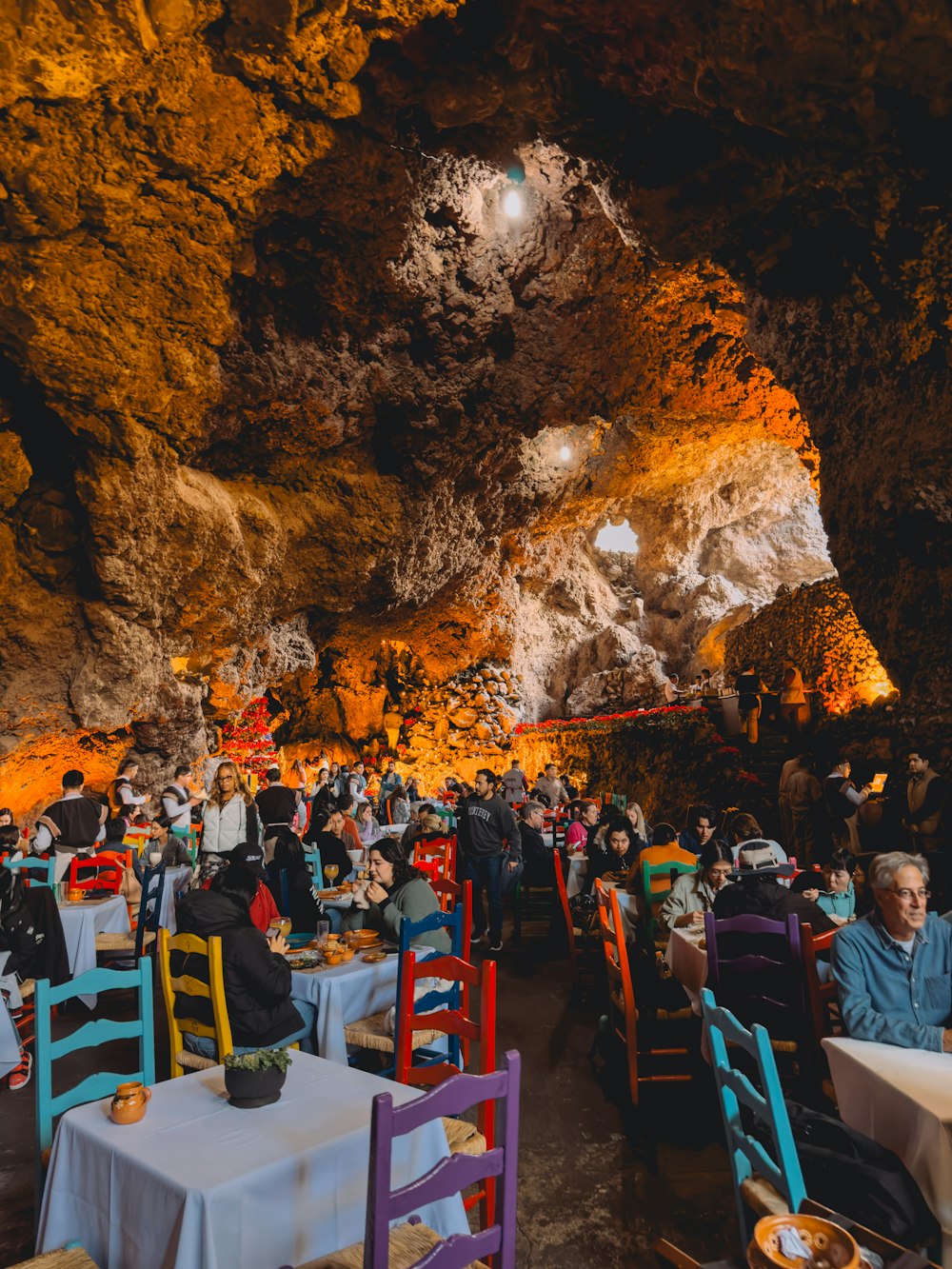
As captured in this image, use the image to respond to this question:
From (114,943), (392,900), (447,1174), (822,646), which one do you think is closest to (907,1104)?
(447,1174)

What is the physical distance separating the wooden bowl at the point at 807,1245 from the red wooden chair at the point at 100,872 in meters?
5.86

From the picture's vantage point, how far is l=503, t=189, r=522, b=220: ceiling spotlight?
11.9 m

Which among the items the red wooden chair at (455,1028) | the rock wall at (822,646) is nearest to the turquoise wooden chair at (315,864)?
the red wooden chair at (455,1028)

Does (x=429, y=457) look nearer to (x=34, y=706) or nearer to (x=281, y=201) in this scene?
(x=281, y=201)

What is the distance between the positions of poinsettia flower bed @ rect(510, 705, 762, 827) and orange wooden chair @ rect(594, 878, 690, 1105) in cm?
745

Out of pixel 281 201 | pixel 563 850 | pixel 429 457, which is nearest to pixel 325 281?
pixel 281 201

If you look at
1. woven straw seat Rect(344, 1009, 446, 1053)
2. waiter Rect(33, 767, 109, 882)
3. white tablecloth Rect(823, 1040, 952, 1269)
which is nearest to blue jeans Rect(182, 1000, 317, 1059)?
woven straw seat Rect(344, 1009, 446, 1053)

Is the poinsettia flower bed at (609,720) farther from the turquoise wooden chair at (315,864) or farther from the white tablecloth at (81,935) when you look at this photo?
the white tablecloth at (81,935)

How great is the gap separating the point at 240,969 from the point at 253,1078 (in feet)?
3.72

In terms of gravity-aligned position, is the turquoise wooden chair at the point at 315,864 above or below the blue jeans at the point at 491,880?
above

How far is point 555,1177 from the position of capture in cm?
328

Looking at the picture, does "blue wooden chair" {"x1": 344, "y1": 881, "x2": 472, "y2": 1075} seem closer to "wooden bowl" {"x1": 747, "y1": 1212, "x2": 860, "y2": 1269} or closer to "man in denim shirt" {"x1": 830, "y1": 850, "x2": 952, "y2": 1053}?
"man in denim shirt" {"x1": 830, "y1": 850, "x2": 952, "y2": 1053}

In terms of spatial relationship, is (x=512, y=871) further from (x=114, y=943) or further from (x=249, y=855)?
(x=114, y=943)

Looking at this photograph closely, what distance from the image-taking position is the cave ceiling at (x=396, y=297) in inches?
257
